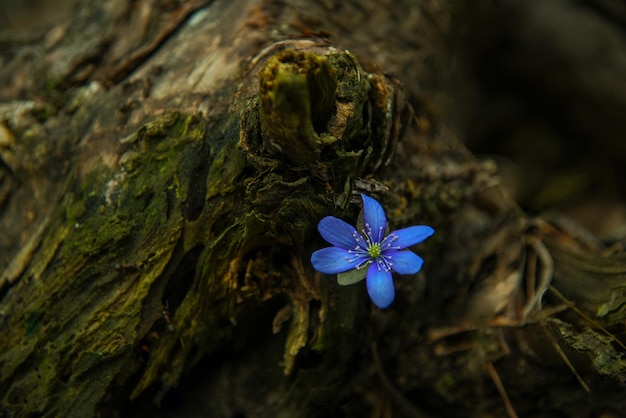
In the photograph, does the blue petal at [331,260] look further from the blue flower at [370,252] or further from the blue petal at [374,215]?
the blue petal at [374,215]

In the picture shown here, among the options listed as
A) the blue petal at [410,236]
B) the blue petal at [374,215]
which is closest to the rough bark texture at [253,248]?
the blue petal at [374,215]

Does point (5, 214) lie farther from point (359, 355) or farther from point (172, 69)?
point (359, 355)

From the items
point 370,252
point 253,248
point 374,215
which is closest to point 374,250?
point 370,252

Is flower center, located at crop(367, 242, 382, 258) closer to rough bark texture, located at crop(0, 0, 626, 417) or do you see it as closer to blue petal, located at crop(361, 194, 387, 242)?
blue petal, located at crop(361, 194, 387, 242)

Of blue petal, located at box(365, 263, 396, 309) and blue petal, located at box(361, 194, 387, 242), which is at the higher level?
blue petal, located at box(361, 194, 387, 242)

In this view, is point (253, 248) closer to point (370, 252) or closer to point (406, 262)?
point (370, 252)

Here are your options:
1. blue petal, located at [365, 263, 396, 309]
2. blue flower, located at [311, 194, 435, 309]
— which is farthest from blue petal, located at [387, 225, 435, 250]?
blue petal, located at [365, 263, 396, 309]
